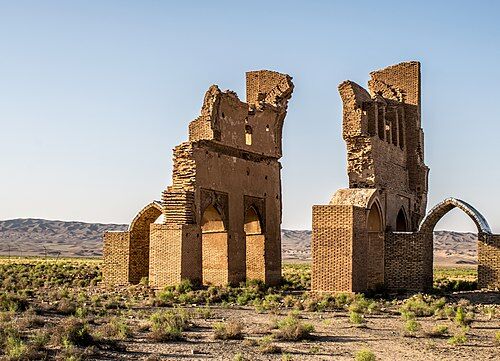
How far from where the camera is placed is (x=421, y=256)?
25.9 m

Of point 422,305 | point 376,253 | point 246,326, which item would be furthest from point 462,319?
point 376,253

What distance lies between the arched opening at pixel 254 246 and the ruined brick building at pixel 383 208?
4.83m

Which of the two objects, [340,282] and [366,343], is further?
[340,282]

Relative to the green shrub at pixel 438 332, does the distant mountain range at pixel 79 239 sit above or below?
above

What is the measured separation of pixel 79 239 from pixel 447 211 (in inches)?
5618

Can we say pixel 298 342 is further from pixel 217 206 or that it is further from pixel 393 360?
pixel 217 206

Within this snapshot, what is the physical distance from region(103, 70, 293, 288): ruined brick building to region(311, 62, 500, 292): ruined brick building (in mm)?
4169

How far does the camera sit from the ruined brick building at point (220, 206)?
25.7m

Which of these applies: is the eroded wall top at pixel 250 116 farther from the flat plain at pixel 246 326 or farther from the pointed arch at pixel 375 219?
the flat plain at pixel 246 326

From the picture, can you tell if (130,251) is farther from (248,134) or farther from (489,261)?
(489,261)

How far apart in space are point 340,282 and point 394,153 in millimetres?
7396

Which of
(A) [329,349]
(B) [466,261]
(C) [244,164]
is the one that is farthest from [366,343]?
(B) [466,261]

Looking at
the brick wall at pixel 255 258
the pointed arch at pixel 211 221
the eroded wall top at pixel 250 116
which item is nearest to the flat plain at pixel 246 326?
the pointed arch at pixel 211 221

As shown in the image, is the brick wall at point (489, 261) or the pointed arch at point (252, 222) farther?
the pointed arch at point (252, 222)
